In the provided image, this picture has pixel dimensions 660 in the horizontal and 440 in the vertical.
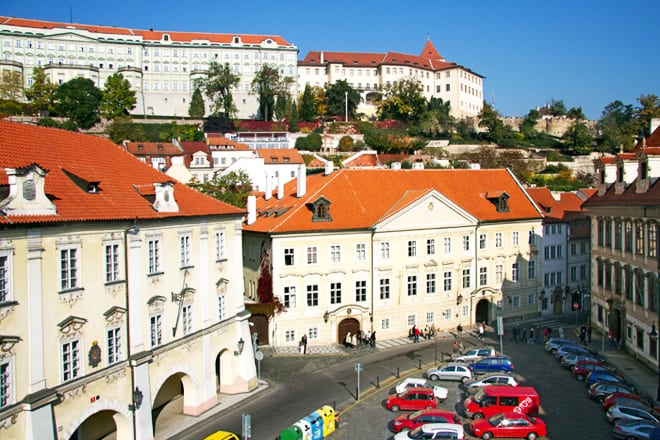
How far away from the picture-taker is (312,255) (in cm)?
4278

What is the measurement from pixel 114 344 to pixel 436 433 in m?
13.1

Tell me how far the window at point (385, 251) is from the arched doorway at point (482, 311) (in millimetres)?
9691

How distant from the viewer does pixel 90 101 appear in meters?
116

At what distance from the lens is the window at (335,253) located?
43.2 m

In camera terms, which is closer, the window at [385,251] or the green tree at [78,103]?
the window at [385,251]

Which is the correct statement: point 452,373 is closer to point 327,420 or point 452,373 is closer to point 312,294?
point 327,420

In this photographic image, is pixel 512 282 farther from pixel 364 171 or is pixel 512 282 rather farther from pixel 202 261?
pixel 202 261

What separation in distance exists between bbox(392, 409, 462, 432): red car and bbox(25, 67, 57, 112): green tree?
349 ft

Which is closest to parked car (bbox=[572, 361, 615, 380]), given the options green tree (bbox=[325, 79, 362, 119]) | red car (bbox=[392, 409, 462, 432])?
red car (bbox=[392, 409, 462, 432])

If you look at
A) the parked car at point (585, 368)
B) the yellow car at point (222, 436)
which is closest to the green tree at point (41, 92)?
the yellow car at point (222, 436)

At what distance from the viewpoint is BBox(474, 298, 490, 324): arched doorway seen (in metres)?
49.3

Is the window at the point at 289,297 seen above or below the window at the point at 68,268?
below

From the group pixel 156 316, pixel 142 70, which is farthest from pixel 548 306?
pixel 142 70

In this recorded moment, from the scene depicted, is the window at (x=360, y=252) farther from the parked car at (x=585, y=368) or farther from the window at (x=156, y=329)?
the window at (x=156, y=329)
